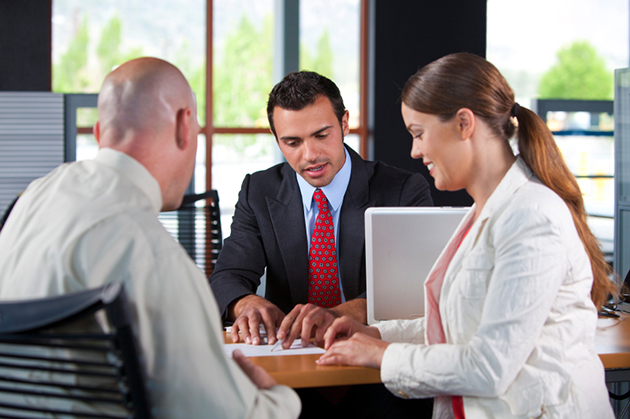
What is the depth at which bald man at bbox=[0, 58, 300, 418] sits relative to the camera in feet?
2.92

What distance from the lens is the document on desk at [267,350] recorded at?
154cm

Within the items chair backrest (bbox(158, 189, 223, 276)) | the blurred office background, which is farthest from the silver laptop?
the blurred office background

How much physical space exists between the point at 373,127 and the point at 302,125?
277 cm

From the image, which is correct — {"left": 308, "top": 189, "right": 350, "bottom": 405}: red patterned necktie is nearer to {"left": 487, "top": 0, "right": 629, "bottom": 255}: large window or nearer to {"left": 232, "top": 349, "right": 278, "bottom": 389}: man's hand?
{"left": 232, "top": 349, "right": 278, "bottom": 389}: man's hand

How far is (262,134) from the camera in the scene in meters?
5.23

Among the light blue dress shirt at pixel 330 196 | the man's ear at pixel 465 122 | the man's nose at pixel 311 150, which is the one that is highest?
the man's ear at pixel 465 122

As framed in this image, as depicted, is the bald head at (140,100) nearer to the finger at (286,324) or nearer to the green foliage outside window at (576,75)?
the finger at (286,324)

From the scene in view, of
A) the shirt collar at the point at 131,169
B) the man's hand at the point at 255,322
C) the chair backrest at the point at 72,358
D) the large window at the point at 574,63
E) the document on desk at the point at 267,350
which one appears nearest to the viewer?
the chair backrest at the point at 72,358

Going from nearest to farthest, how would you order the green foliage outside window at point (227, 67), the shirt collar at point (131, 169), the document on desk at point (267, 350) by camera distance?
1. the shirt collar at point (131, 169)
2. the document on desk at point (267, 350)
3. the green foliage outside window at point (227, 67)

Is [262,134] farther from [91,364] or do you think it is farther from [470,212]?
[91,364]

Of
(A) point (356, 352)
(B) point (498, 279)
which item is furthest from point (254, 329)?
(B) point (498, 279)

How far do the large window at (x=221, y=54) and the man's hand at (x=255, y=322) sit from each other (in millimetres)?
3373

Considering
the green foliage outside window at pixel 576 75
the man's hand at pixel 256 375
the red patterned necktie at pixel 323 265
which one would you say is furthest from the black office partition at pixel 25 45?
the green foliage outside window at pixel 576 75

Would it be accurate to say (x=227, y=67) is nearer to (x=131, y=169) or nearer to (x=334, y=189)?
(x=334, y=189)
